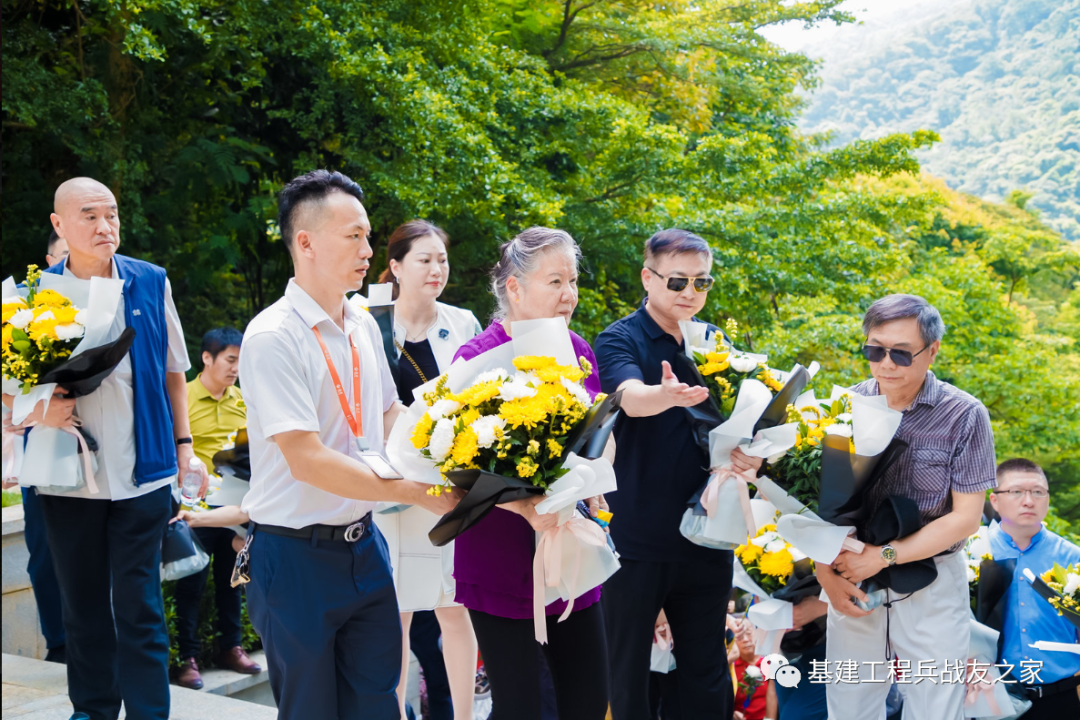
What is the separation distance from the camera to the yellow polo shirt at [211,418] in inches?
207

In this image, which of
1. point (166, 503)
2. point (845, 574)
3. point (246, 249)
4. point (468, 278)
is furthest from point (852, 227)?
point (166, 503)

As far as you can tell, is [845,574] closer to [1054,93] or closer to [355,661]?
[355,661]

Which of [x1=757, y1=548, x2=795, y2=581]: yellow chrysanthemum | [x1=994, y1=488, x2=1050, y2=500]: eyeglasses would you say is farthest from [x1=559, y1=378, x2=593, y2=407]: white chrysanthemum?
[x1=994, y1=488, x2=1050, y2=500]: eyeglasses

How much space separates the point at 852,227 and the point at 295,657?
8.88 meters

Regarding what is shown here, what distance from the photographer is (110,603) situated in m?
3.44

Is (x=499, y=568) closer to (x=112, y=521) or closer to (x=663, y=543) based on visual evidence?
(x=663, y=543)

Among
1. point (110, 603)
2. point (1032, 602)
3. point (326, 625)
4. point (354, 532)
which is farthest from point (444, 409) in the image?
point (1032, 602)

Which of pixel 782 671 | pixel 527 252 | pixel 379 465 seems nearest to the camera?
pixel 379 465

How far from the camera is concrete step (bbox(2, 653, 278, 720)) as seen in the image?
3.78m

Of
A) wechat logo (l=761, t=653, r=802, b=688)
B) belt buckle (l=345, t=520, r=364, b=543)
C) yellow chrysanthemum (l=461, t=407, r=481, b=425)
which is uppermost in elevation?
yellow chrysanthemum (l=461, t=407, r=481, b=425)

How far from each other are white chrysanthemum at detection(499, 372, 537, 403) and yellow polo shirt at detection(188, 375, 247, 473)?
3.26m

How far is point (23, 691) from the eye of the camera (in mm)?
4113

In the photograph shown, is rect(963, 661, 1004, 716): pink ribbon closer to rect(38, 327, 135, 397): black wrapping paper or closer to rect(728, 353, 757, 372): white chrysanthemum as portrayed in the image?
rect(728, 353, 757, 372): white chrysanthemum

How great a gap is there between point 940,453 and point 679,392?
95cm
